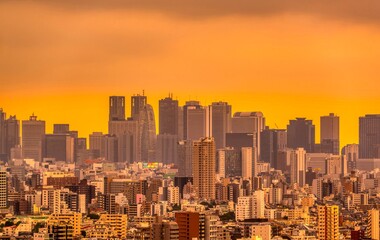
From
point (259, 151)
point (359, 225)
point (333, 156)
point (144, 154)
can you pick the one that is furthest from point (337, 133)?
point (359, 225)

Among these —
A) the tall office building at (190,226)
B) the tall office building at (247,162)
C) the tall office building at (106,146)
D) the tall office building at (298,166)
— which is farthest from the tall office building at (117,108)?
the tall office building at (190,226)

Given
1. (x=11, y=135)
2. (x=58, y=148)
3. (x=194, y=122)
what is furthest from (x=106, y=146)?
(x=11, y=135)

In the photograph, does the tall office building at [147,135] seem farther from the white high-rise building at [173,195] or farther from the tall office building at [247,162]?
the white high-rise building at [173,195]

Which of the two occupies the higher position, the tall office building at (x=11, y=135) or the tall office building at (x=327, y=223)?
the tall office building at (x=11, y=135)

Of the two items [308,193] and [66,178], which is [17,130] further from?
[308,193]

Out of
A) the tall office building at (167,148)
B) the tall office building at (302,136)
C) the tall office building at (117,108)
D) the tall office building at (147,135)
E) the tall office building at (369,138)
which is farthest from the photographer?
the tall office building at (147,135)

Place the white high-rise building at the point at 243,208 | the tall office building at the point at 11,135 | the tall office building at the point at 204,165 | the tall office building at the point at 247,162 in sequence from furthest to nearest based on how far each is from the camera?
the tall office building at the point at 247,162
the tall office building at the point at 204,165
the tall office building at the point at 11,135
the white high-rise building at the point at 243,208

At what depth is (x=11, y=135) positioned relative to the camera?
31828mm

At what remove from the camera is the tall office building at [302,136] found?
3102 cm

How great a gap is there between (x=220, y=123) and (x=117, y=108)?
13.6 ft

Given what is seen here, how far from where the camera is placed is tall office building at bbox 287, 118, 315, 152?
31016mm

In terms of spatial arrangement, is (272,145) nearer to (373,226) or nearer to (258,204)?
(258,204)

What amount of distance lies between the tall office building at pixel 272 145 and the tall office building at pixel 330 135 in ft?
4.61

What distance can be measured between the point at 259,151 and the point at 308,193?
6.13 meters
